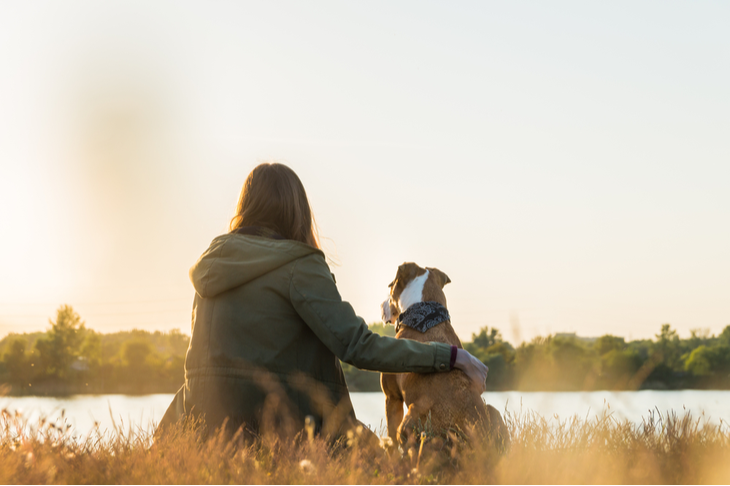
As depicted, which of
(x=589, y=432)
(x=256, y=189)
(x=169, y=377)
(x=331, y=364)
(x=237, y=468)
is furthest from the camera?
(x=169, y=377)

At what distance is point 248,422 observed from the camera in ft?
11.5

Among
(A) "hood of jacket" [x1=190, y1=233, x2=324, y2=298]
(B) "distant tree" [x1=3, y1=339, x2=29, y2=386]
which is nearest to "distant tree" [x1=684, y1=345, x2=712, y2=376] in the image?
(A) "hood of jacket" [x1=190, y1=233, x2=324, y2=298]

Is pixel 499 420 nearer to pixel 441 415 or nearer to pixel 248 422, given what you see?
pixel 441 415

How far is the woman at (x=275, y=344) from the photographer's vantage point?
3.41 metres

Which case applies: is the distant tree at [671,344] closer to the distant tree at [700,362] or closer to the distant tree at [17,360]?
the distant tree at [700,362]

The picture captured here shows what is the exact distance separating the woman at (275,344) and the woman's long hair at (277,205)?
26 centimetres

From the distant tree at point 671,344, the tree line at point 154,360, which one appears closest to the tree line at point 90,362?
the tree line at point 154,360

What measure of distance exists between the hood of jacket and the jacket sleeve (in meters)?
0.10

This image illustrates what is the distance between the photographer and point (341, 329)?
3.37 meters

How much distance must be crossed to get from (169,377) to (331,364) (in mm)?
50946

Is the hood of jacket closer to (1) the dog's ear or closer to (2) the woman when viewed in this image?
(2) the woman

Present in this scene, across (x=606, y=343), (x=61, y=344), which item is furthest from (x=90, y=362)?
(x=606, y=343)

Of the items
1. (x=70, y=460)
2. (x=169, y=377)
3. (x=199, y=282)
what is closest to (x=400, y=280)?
(x=199, y=282)

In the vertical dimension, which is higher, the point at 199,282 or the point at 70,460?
the point at 199,282
